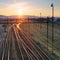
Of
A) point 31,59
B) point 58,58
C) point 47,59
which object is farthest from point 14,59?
point 58,58

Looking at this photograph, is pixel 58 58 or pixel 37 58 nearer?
pixel 37 58

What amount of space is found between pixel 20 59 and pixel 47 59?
284 cm

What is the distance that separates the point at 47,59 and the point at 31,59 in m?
1.63

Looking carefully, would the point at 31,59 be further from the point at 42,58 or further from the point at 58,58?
the point at 58,58

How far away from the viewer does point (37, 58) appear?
2069 cm

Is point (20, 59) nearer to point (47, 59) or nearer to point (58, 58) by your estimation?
point (47, 59)

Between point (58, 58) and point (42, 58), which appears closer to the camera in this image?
point (42, 58)

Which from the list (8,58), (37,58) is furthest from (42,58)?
(8,58)

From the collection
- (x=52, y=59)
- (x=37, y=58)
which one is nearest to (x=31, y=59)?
(x=37, y=58)

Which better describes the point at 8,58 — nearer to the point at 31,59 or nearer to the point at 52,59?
the point at 31,59

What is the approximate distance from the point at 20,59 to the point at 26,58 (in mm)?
651

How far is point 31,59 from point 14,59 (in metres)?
1.98

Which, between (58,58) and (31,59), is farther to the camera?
(58,58)

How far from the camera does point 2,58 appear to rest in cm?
2117
